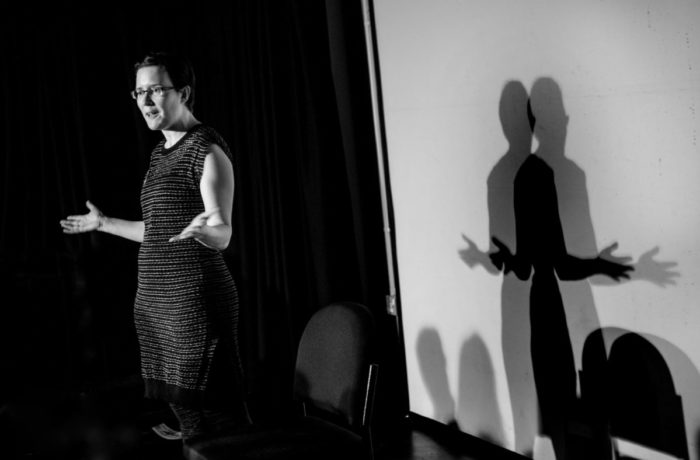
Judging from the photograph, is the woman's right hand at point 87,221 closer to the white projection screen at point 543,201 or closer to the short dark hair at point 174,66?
the short dark hair at point 174,66

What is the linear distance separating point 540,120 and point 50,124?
9.74 ft

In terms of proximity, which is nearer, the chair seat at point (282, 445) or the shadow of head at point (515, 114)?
the chair seat at point (282, 445)

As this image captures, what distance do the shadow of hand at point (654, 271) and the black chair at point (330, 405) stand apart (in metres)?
0.91

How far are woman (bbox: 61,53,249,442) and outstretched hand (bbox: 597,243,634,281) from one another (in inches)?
49.4

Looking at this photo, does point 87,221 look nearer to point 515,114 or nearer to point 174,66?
point 174,66

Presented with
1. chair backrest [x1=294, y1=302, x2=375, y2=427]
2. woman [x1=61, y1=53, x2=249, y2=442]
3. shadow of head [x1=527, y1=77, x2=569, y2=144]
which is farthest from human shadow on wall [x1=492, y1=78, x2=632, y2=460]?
woman [x1=61, y1=53, x2=249, y2=442]

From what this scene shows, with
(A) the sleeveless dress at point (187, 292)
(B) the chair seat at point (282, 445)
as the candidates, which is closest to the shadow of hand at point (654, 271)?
(B) the chair seat at point (282, 445)

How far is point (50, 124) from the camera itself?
4145 millimetres

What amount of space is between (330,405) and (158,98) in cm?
111

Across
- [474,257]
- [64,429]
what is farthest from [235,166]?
[64,429]

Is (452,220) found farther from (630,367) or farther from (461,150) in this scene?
(630,367)

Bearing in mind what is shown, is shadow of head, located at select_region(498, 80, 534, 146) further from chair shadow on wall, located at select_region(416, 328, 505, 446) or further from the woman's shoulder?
the woman's shoulder

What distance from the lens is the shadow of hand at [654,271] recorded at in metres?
2.18

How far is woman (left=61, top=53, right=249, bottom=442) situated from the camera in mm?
2123
